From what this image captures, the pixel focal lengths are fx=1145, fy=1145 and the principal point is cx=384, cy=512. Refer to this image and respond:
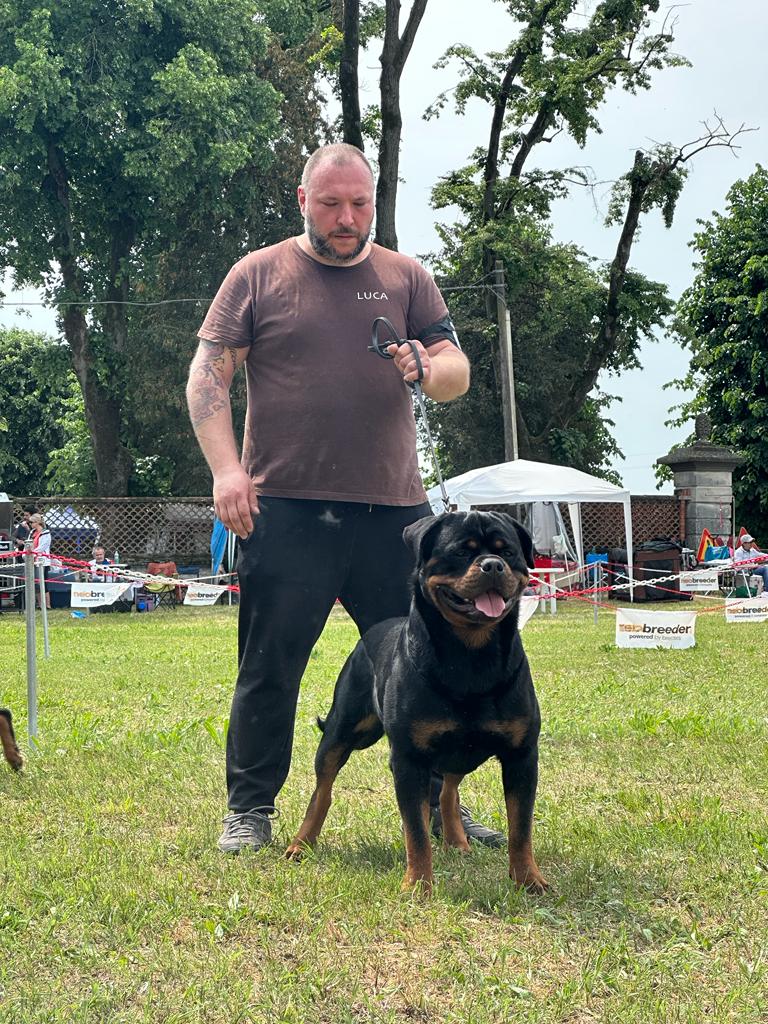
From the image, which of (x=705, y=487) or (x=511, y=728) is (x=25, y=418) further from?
(x=511, y=728)

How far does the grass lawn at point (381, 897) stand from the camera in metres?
2.69

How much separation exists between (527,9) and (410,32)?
5540 mm

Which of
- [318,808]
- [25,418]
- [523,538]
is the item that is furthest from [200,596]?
[25,418]

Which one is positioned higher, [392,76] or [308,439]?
[392,76]

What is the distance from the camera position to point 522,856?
3438 millimetres

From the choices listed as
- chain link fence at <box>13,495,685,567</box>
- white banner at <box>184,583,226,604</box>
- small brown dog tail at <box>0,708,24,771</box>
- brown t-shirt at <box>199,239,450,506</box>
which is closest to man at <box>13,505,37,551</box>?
chain link fence at <box>13,495,685,567</box>

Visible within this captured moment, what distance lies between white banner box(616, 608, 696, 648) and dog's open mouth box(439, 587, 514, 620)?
8.82m

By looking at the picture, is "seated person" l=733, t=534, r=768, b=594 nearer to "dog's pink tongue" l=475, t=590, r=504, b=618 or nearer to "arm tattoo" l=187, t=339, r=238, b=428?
"arm tattoo" l=187, t=339, r=238, b=428

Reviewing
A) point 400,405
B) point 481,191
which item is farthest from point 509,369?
point 400,405

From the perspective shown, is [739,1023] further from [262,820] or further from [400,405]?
[400,405]

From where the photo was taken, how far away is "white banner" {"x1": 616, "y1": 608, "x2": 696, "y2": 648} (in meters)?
11.7

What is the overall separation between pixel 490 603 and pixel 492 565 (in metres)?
0.11

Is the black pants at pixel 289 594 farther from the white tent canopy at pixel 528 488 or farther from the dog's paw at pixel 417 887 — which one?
the white tent canopy at pixel 528 488

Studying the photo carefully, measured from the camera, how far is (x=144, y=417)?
27.2 m
